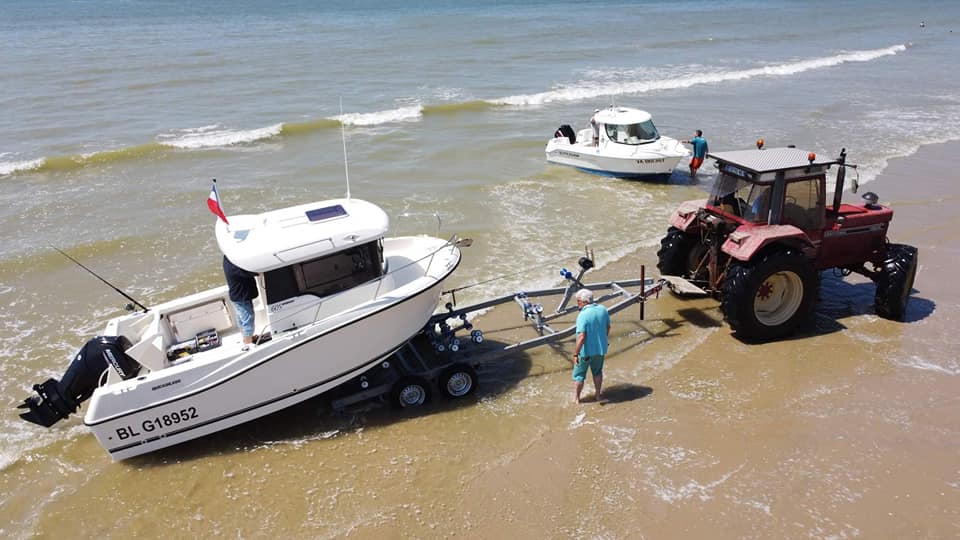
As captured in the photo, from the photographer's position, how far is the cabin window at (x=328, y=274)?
6430 mm

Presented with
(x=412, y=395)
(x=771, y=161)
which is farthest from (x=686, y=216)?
(x=412, y=395)

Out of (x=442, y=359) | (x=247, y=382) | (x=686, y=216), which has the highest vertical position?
(x=686, y=216)

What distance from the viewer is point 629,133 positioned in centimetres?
1694

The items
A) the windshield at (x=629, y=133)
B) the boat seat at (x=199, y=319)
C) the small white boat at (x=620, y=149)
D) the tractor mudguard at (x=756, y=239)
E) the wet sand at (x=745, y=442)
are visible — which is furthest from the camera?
the windshield at (x=629, y=133)

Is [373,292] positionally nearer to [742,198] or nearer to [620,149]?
[742,198]

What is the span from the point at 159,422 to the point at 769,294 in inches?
283

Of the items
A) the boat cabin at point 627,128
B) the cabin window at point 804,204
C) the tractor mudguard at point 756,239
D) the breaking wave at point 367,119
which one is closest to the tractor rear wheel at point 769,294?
the tractor mudguard at point 756,239

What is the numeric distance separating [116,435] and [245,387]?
49.1 inches

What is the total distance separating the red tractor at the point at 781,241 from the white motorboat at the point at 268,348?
377cm

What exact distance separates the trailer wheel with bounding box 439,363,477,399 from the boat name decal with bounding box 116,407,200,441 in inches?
99.2

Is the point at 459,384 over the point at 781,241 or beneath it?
beneath

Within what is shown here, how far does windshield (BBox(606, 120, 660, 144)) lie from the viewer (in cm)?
1688

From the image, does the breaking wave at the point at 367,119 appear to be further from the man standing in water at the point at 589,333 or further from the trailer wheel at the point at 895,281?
the trailer wheel at the point at 895,281

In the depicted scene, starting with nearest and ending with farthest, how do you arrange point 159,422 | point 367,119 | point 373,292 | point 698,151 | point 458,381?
1. point 159,422
2. point 373,292
3. point 458,381
4. point 698,151
5. point 367,119
